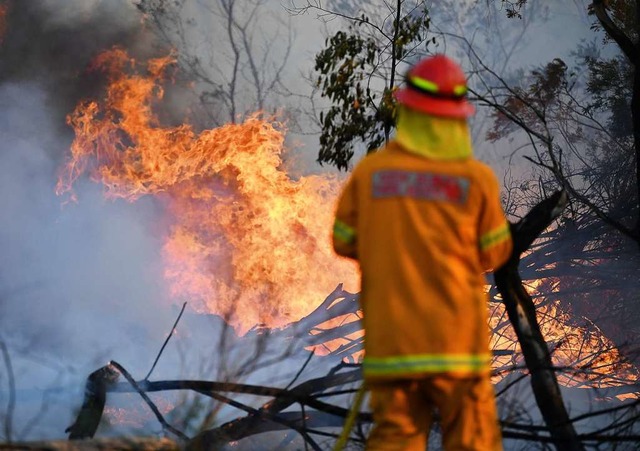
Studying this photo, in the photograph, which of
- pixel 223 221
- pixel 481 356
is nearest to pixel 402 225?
pixel 481 356

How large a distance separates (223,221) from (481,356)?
6846 mm

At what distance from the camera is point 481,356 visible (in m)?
2.65

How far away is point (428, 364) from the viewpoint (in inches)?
102

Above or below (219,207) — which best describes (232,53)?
above

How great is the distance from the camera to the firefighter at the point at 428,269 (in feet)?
8.57

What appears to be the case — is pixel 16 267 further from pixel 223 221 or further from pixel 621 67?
pixel 621 67

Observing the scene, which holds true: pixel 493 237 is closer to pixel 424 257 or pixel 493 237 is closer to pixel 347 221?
pixel 424 257

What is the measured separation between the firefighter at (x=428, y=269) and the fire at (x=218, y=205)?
21.0 feet

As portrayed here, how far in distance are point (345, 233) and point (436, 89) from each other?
56 centimetres

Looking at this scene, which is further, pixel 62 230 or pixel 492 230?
pixel 62 230

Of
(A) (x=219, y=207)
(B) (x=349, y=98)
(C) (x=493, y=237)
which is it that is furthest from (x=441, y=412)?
(A) (x=219, y=207)

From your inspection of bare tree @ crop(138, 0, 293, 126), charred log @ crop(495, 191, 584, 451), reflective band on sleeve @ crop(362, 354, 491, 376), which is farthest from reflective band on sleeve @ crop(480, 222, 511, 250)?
bare tree @ crop(138, 0, 293, 126)

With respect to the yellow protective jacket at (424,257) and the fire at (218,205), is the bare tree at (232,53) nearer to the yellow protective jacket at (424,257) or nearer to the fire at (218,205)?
the fire at (218,205)

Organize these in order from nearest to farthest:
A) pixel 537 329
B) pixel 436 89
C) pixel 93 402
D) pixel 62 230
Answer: pixel 436 89 → pixel 537 329 → pixel 93 402 → pixel 62 230
